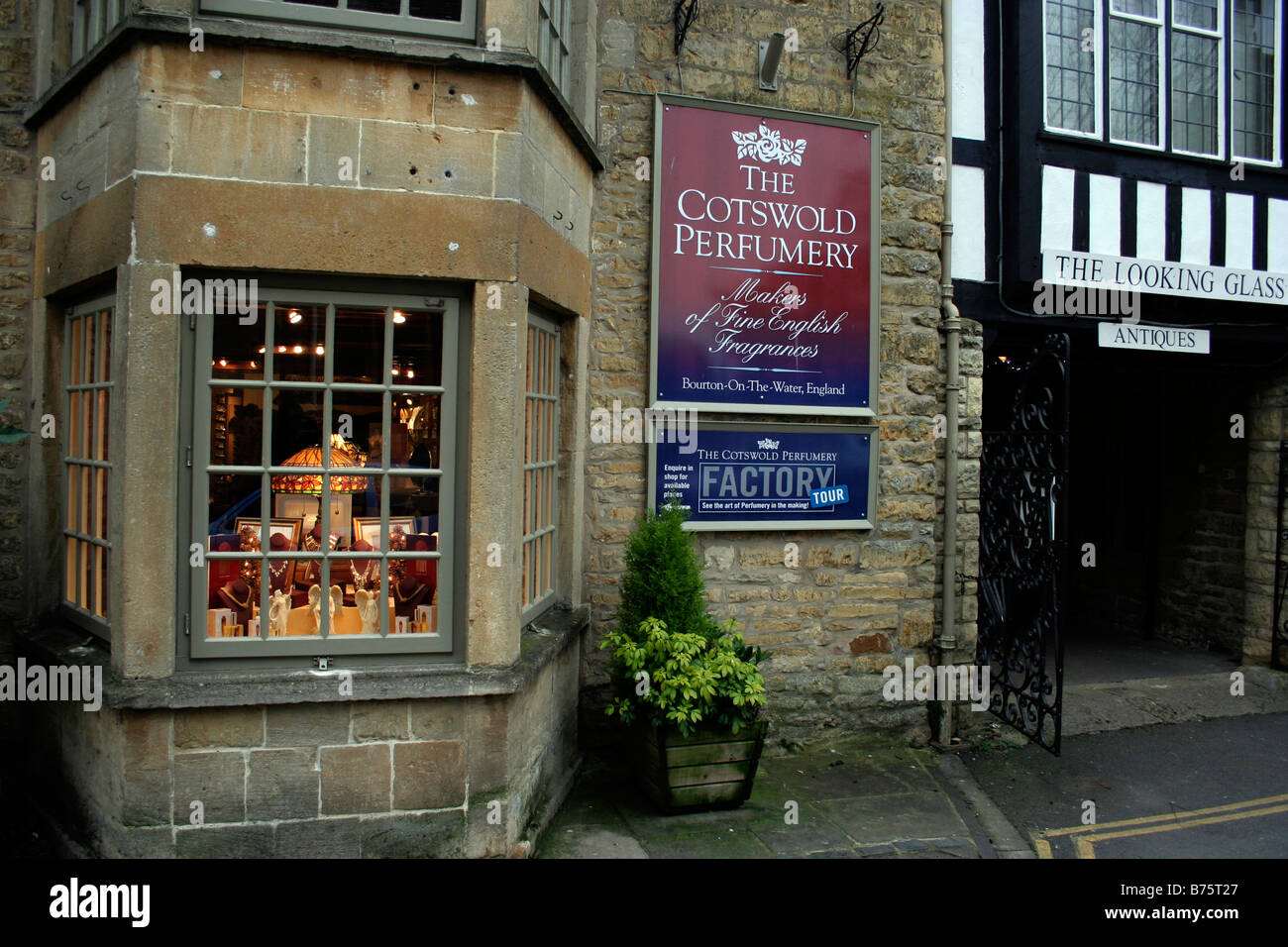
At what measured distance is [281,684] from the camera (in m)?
4.27

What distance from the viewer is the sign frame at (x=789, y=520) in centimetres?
589

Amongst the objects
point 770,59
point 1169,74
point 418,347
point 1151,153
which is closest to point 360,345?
point 418,347

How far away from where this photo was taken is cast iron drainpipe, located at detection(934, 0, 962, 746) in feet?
21.3

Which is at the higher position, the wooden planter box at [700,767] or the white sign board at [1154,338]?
the white sign board at [1154,338]

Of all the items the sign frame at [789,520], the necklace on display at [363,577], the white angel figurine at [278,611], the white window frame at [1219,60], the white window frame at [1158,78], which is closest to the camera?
the white angel figurine at [278,611]

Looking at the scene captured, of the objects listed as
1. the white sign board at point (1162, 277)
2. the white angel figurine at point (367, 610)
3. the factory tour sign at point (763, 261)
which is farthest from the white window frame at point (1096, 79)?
the white angel figurine at point (367, 610)

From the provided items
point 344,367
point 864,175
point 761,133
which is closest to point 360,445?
point 344,367

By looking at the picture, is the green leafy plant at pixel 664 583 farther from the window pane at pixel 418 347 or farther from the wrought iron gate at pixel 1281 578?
the wrought iron gate at pixel 1281 578

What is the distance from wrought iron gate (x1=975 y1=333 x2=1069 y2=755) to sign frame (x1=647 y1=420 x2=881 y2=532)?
1.12 m

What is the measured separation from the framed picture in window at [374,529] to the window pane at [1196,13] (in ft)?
25.4

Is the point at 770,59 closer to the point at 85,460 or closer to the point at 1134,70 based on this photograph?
the point at 1134,70

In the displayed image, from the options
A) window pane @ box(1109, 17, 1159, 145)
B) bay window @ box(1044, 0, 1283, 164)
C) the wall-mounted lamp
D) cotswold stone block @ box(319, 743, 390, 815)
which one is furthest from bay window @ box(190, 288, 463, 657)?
window pane @ box(1109, 17, 1159, 145)

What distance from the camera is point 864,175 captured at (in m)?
6.36
